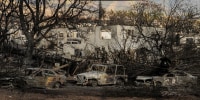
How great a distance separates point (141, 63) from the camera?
1153 inches

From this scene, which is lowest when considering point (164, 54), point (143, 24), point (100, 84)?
point (100, 84)

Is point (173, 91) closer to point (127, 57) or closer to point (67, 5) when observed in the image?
point (127, 57)

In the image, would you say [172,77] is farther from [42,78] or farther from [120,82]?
[42,78]

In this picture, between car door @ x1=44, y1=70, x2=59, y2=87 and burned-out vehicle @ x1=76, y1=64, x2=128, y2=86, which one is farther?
burned-out vehicle @ x1=76, y1=64, x2=128, y2=86

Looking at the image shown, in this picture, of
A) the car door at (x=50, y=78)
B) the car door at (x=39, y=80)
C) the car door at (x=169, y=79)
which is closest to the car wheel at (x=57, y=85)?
the car door at (x=50, y=78)

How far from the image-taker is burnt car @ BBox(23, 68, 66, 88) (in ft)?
84.0

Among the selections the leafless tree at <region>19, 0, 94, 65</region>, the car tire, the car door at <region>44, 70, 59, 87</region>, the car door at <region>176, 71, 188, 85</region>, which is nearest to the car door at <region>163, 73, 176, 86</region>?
the car door at <region>176, 71, 188, 85</region>

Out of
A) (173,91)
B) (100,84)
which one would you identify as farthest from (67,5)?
(173,91)

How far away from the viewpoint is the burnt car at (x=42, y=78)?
2559 centimetres

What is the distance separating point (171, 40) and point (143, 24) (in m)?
14.0

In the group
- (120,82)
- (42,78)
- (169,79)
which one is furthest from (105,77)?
(42,78)

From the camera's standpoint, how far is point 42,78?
2633 cm

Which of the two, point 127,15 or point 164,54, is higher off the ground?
point 127,15

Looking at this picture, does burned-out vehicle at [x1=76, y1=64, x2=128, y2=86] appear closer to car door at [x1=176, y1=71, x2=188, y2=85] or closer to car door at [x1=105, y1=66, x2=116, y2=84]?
car door at [x1=105, y1=66, x2=116, y2=84]
